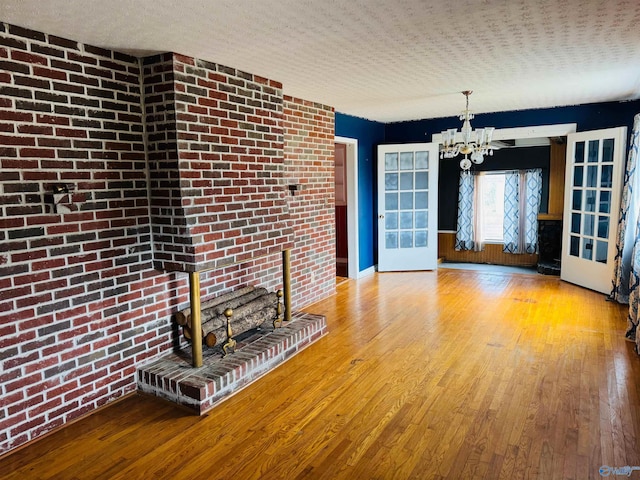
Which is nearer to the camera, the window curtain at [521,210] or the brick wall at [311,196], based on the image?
the brick wall at [311,196]

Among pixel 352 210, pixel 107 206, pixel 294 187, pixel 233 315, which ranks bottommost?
pixel 233 315

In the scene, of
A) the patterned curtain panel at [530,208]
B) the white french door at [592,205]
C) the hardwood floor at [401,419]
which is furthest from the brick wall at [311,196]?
the patterned curtain panel at [530,208]

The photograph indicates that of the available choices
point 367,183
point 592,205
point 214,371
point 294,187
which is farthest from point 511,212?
point 214,371

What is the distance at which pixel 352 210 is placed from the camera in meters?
6.33

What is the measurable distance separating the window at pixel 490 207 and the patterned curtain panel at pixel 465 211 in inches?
4.9

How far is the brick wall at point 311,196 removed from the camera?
15.5 ft

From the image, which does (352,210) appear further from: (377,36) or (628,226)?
(377,36)

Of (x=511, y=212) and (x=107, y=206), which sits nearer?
(x=107, y=206)

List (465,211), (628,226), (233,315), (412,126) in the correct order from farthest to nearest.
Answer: (465,211)
(412,126)
(628,226)
(233,315)

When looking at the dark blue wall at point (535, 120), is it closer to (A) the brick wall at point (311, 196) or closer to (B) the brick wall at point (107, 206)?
(A) the brick wall at point (311, 196)

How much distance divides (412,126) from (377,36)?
4434 mm

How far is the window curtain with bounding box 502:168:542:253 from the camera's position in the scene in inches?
305

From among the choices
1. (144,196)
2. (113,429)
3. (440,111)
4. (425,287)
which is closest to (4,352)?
(113,429)

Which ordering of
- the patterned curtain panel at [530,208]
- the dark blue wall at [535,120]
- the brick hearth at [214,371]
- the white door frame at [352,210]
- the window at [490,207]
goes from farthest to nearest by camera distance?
1. the window at [490,207]
2. the patterned curtain panel at [530,208]
3. the white door frame at [352,210]
4. the dark blue wall at [535,120]
5. the brick hearth at [214,371]
